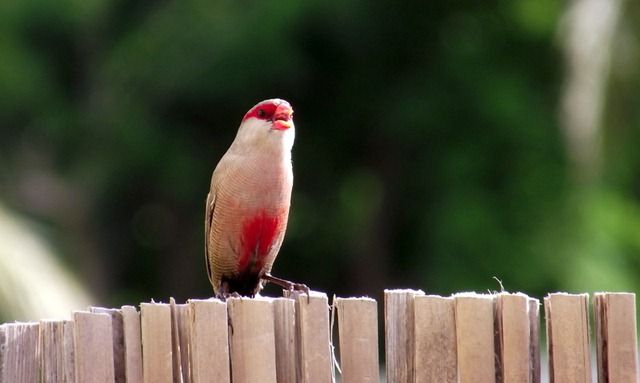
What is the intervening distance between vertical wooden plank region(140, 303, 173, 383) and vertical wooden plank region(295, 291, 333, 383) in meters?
0.44

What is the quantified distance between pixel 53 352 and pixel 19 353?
0.12 meters

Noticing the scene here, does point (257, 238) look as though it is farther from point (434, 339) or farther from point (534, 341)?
point (534, 341)

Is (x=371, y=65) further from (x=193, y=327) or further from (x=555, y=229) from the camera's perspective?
(x=193, y=327)

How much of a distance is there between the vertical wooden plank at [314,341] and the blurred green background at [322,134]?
1600 centimetres

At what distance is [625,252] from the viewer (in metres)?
21.7

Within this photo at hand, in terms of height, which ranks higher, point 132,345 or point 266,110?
point 266,110

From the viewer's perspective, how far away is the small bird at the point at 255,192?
6.91 meters

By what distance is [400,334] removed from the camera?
4.82 metres

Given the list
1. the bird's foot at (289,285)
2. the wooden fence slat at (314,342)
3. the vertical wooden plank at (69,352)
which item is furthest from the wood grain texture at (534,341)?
the vertical wooden plank at (69,352)

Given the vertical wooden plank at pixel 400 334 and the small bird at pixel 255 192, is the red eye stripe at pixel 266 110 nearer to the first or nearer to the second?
the small bird at pixel 255 192

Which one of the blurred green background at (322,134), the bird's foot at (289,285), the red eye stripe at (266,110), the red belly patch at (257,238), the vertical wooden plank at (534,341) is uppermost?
the blurred green background at (322,134)

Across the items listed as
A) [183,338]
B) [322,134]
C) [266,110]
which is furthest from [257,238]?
[322,134]

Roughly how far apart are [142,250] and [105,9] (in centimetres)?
444

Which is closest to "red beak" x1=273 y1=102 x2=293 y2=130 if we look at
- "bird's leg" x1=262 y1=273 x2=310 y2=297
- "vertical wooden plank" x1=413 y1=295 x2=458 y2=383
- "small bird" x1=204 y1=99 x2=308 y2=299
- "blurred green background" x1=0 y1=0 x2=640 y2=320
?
"small bird" x1=204 y1=99 x2=308 y2=299
